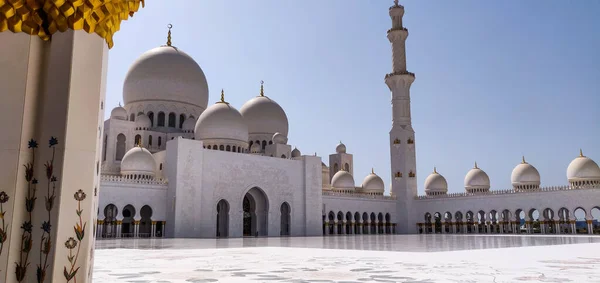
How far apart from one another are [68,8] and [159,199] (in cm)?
1943

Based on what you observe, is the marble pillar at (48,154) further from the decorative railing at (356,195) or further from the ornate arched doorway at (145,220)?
the decorative railing at (356,195)

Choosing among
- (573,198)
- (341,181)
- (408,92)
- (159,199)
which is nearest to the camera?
(159,199)

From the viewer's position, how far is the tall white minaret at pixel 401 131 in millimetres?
30266

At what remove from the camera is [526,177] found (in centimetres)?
2888

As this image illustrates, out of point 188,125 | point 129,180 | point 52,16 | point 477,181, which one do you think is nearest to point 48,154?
point 52,16

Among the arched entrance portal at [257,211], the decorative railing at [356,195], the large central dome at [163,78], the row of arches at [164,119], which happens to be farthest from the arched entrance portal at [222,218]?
the decorative railing at [356,195]

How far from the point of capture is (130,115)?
1075 inches

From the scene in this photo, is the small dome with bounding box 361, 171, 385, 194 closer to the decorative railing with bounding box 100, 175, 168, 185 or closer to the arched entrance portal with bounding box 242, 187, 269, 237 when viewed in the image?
the arched entrance portal with bounding box 242, 187, 269, 237

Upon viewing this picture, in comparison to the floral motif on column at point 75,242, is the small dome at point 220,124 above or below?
above

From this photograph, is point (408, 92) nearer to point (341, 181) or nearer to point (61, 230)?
point (341, 181)

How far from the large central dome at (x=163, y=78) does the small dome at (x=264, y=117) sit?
3.86m

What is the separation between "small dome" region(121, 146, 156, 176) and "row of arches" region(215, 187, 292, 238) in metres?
3.55


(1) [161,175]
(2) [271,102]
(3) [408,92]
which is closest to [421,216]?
(3) [408,92]

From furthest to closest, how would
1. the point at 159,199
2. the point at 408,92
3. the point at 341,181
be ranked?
1. the point at 341,181
2. the point at 408,92
3. the point at 159,199
